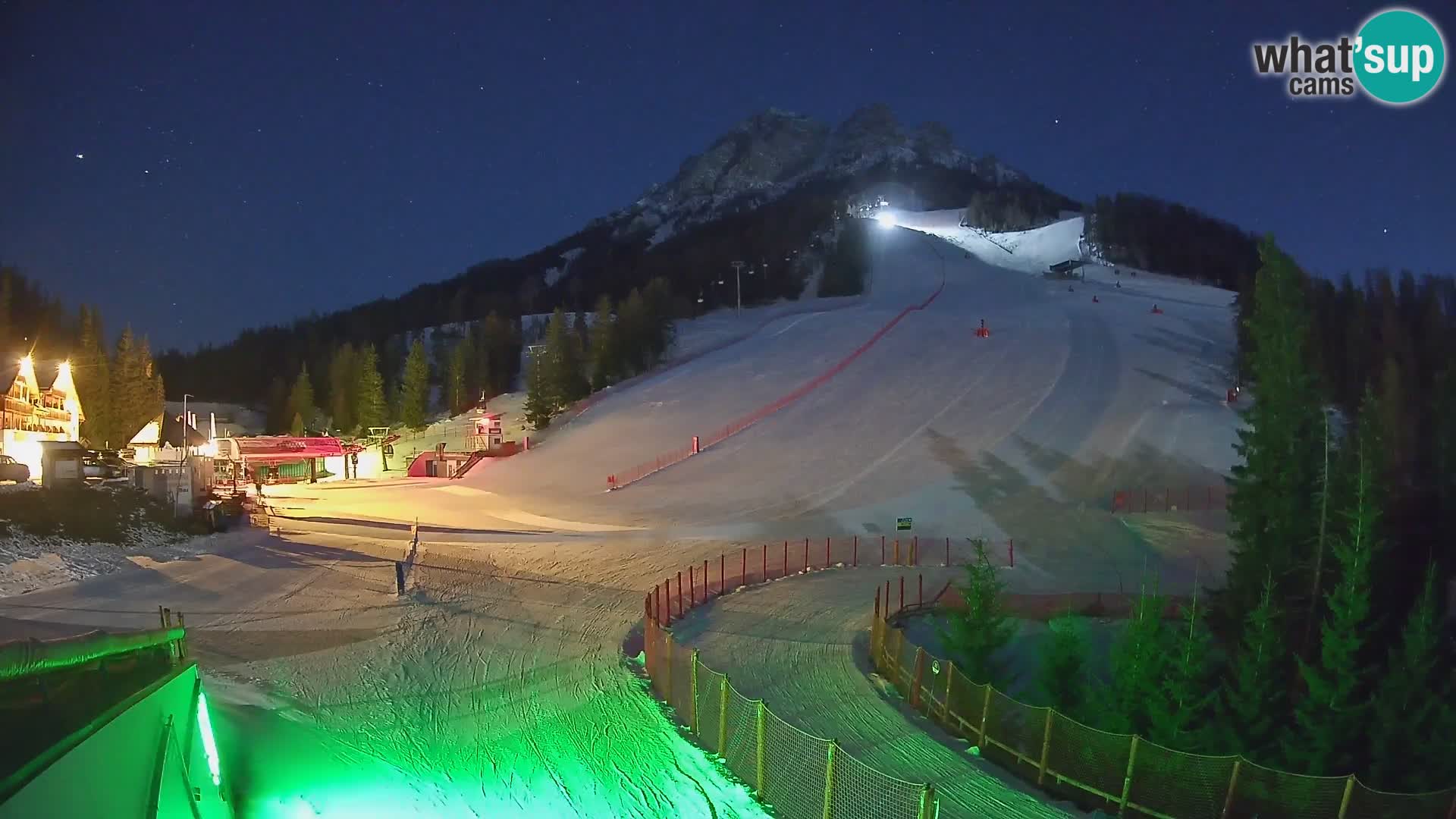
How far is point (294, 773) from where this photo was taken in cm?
958

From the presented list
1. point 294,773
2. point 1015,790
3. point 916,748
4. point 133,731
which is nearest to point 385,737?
point 294,773

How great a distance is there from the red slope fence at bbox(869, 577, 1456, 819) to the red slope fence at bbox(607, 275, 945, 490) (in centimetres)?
2364

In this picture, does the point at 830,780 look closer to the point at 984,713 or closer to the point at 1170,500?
the point at 984,713

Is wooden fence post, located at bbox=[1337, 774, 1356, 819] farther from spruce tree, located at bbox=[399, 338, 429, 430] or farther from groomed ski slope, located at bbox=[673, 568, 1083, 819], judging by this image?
spruce tree, located at bbox=[399, 338, 429, 430]

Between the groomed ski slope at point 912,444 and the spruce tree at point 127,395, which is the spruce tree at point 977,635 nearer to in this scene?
the groomed ski slope at point 912,444

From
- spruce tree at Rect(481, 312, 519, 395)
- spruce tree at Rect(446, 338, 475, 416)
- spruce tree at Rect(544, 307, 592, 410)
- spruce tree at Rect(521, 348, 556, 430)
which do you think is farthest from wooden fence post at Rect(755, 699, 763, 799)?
spruce tree at Rect(481, 312, 519, 395)

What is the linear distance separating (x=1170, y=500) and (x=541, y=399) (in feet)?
118

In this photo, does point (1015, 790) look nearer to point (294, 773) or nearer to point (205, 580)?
point (294, 773)

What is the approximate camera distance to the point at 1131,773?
9.32 m

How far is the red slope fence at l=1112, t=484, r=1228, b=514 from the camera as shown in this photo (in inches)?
1141

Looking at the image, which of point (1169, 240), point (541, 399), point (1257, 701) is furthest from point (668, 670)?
point (1169, 240)

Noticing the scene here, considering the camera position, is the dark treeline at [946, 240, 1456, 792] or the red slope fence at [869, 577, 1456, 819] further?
the dark treeline at [946, 240, 1456, 792]

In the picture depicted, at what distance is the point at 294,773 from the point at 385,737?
1.25 metres

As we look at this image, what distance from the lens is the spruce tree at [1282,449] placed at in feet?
58.7
